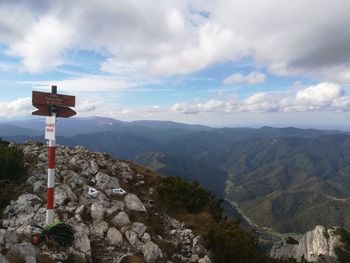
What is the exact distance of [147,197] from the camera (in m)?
27.9

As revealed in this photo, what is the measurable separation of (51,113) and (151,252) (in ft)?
28.8

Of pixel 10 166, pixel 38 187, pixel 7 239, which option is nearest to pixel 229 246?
pixel 7 239

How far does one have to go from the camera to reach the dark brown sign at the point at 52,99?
57.6ft

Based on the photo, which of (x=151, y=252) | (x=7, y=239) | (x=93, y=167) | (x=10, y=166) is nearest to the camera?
(x=7, y=239)

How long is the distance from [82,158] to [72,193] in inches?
331

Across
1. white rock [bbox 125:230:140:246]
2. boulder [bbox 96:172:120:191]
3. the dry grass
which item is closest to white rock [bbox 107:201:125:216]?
white rock [bbox 125:230:140:246]

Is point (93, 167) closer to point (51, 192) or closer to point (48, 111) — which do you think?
point (51, 192)

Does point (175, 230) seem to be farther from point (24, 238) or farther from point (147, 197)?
point (24, 238)

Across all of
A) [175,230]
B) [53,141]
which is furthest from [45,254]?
[175,230]

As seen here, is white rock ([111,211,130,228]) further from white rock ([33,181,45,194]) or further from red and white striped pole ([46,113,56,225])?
white rock ([33,181,45,194])

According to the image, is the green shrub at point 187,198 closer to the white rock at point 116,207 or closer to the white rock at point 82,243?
the white rock at point 116,207

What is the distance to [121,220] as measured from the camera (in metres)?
21.1

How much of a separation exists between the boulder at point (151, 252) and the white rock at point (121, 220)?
2441mm

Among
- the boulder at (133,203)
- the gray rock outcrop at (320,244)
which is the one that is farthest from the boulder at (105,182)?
the gray rock outcrop at (320,244)
